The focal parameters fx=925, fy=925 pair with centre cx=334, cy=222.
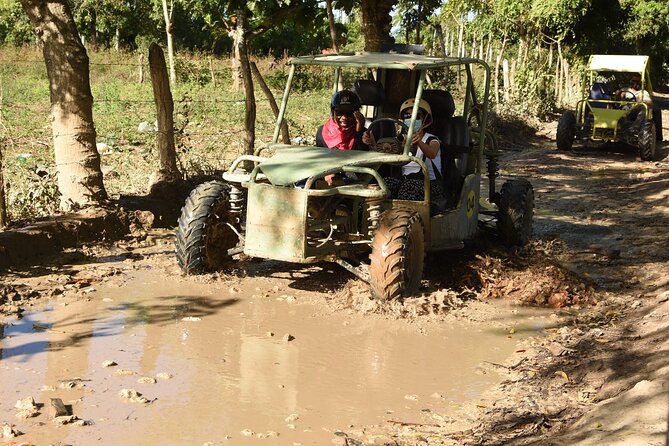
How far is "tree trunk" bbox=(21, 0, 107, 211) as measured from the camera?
30.5 feet

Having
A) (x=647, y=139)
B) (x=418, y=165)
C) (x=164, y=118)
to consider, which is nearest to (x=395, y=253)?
(x=418, y=165)

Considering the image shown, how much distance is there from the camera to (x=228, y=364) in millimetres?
6215

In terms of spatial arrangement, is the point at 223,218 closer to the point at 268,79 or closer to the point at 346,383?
the point at 346,383

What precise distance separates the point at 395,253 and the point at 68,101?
4202mm

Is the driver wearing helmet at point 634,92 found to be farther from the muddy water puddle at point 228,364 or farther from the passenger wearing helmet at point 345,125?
the muddy water puddle at point 228,364

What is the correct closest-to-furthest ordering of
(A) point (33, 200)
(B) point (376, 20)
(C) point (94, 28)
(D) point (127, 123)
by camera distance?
(A) point (33, 200)
(B) point (376, 20)
(D) point (127, 123)
(C) point (94, 28)

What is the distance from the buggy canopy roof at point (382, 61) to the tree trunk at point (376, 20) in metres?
4.04

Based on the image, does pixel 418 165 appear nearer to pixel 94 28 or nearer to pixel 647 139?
pixel 647 139

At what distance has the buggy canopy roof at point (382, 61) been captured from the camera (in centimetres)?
779

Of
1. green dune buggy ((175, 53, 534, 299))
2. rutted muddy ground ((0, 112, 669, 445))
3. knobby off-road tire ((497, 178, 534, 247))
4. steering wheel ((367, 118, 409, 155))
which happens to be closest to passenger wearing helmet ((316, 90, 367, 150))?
green dune buggy ((175, 53, 534, 299))

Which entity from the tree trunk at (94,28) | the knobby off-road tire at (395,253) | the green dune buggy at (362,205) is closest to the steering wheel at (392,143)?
the green dune buggy at (362,205)

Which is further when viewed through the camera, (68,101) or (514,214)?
(68,101)

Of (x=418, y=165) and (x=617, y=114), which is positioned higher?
(x=617, y=114)

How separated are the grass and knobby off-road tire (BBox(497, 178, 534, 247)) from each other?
4111 mm
